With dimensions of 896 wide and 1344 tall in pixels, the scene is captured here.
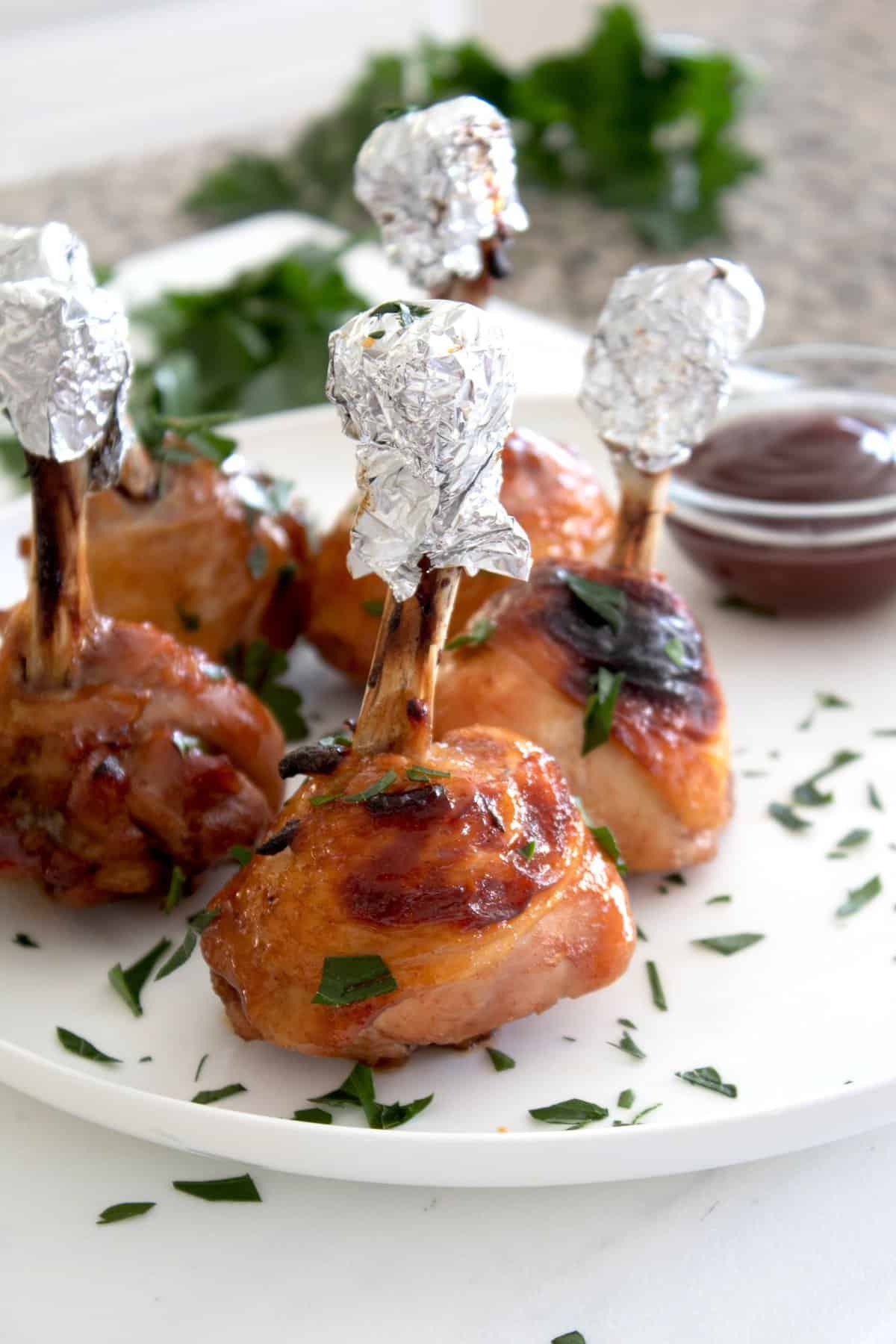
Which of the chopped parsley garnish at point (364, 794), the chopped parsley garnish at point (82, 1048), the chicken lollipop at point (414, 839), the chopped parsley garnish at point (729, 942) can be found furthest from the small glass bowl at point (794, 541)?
the chopped parsley garnish at point (82, 1048)

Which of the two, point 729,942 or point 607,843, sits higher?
point 607,843

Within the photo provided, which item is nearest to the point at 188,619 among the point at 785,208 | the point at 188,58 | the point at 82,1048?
the point at 82,1048

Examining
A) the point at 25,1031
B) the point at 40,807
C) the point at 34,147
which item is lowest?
the point at 34,147

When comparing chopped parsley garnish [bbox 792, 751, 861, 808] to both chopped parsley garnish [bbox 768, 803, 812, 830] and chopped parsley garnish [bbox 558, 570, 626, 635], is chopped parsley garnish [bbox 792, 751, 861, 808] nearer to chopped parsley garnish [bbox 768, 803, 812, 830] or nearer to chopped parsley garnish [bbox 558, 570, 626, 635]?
chopped parsley garnish [bbox 768, 803, 812, 830]

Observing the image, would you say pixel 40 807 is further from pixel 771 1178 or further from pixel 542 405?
pixel 542 405

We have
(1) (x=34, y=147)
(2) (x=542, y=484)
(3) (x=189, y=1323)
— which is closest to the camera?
(3) (x=189, y=1323)

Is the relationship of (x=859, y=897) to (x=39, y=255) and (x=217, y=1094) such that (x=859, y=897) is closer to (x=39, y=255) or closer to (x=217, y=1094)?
(x=217, y=1094)

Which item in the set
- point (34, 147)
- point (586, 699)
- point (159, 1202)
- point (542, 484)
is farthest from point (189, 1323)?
point (34, 147)
